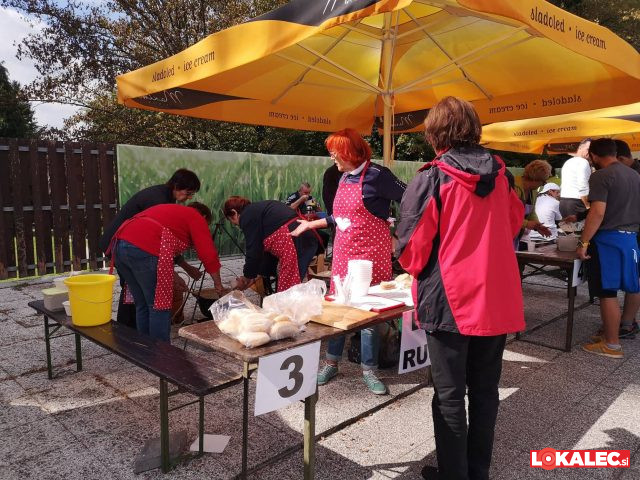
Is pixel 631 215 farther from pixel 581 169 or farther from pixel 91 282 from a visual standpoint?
pixel 91 282

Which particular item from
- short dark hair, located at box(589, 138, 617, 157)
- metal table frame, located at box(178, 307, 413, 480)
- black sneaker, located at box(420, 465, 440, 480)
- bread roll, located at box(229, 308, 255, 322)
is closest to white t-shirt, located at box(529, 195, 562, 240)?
short dark hair, located at box(589, 138, 617, 157)

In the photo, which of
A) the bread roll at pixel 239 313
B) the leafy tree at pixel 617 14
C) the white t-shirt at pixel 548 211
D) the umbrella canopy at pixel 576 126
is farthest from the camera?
the leafy tree at pixel 617 14

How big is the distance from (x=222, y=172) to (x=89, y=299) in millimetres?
6146

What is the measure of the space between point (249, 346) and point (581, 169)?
529 centimetres

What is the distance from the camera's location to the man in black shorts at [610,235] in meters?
3.88

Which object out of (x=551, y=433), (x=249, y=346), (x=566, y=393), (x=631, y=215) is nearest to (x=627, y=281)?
(x=631, y=215)

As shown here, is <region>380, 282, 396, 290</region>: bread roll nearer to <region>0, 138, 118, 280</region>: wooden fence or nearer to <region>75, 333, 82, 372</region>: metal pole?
<region>75, 333, 82, 372</region>: metal pole

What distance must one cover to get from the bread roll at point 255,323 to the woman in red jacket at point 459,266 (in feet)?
2.03

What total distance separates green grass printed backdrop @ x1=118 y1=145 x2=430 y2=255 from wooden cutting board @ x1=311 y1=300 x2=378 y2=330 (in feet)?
20.9

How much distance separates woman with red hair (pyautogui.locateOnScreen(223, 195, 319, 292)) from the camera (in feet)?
12.6

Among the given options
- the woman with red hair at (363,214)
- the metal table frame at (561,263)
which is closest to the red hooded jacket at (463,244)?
the woman with red hair at (363,214)

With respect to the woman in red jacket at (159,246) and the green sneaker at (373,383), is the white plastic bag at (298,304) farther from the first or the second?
the green sneaker at (373,383)

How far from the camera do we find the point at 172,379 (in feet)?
7.18

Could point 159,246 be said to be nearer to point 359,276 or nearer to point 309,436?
point 359,276
